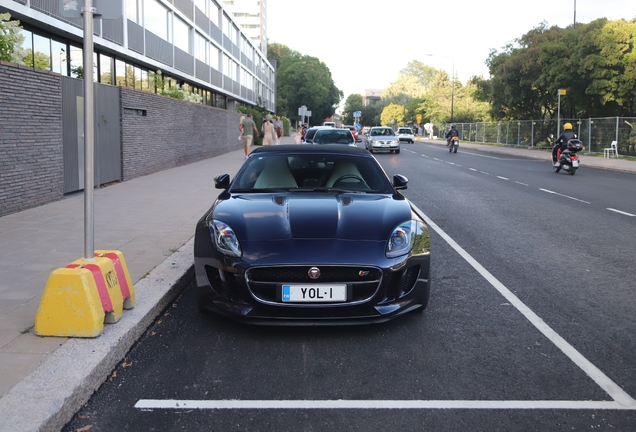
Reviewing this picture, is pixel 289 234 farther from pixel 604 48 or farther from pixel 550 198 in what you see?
pixel 604 48

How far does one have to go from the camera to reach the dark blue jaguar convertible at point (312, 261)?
442cm

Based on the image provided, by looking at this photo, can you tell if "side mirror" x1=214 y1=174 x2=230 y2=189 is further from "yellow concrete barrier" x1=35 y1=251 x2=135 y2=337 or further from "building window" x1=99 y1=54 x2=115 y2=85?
"building window" x1=99 y1=54 x2=115 y2=85

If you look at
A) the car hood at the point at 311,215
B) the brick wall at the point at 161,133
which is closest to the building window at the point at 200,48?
the brick wall at the point at 161,133

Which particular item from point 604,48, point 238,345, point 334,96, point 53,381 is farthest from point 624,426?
point 334,96

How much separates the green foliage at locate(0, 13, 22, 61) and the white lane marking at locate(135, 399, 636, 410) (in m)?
8.88

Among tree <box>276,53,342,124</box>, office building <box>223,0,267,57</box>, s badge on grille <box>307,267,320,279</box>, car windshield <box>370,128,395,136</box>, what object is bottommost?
s badge on grille <box>307,267,320,279</box>

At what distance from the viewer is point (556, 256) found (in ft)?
25.3

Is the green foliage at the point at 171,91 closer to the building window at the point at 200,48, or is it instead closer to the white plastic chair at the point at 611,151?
the building window at the point at 200,48

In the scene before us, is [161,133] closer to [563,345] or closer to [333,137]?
[333,137]

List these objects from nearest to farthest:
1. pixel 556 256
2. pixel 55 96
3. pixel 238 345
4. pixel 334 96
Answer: pixel 238 345
pixel 556 256
pixel 55 96
pixel 334 96

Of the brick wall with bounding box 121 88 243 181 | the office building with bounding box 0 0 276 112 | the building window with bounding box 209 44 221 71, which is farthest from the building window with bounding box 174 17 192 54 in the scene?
the building window with bounding box 209 44 221 71

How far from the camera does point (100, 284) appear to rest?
4320mm

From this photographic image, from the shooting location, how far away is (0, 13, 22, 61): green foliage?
34.1 feet

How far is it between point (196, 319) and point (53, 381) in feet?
5.48
